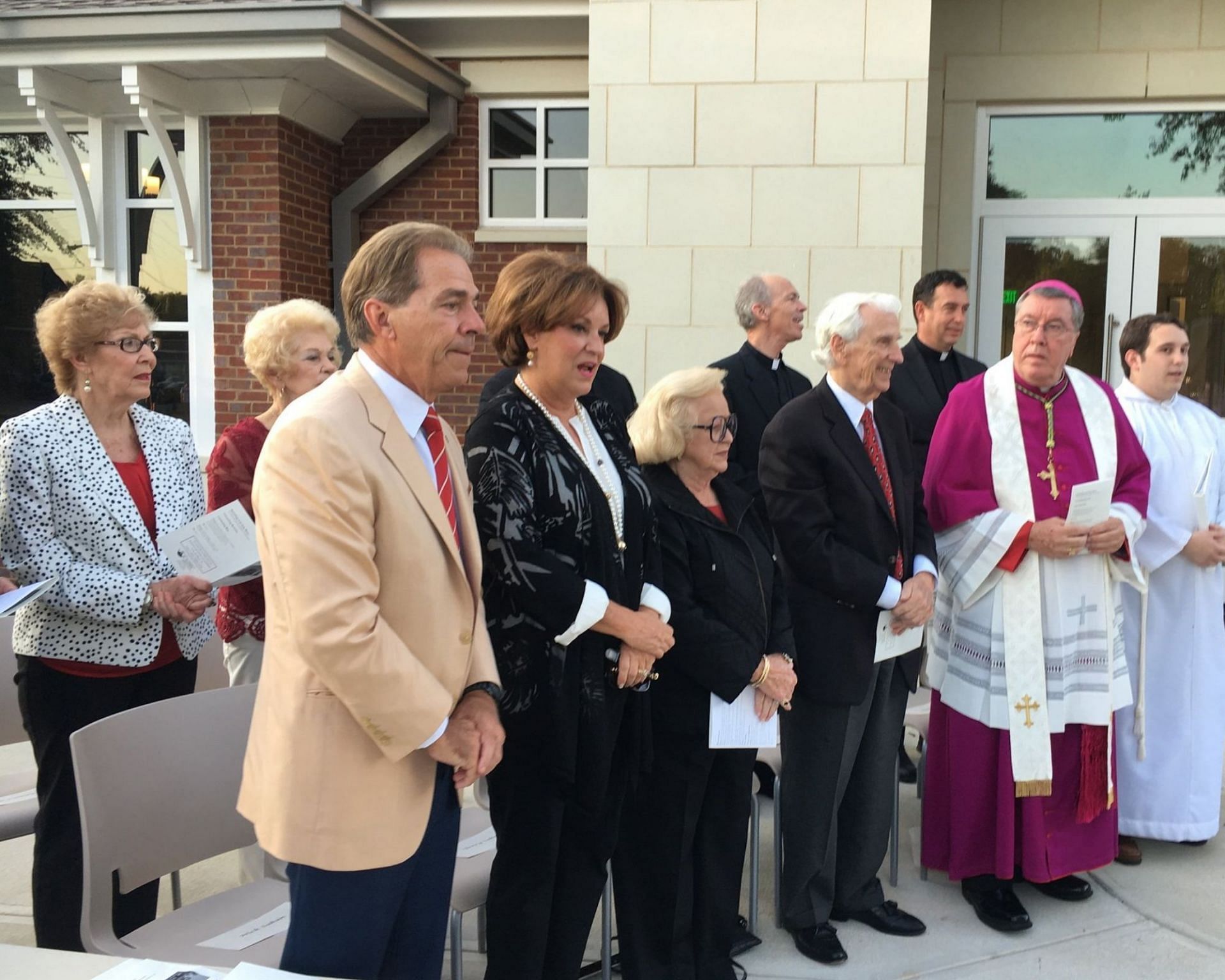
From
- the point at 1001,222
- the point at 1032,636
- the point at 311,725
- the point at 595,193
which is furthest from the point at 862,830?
the point at 1001,222

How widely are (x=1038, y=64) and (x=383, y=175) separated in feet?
15.1

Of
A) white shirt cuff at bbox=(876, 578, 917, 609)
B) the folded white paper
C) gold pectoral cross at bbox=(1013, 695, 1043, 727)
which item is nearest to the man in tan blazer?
the folded white paper

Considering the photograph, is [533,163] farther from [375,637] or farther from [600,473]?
[375,637]

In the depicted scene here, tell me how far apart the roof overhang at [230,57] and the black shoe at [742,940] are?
18.6 ft

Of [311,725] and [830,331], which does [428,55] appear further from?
[311,725]

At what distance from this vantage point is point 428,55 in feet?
25.6

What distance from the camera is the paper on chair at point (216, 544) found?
2.81 metres

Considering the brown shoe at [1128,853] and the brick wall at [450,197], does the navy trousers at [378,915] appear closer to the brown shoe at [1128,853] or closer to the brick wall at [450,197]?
the brown shoe at [1128,853]

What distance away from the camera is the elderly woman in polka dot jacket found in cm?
282

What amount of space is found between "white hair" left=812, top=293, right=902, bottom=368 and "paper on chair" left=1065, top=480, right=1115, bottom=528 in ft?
2.64

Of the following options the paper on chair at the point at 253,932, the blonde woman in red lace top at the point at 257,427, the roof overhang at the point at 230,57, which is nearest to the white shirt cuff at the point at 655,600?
the paper on chair at the point at 253,932

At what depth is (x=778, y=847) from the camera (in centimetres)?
354

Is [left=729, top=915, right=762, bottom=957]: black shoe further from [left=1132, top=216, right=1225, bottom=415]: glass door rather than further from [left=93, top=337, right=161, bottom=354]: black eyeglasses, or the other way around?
[left=1132, top=216, right=1225, bottom=415]: glass door

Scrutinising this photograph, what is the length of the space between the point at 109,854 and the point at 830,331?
243cm
